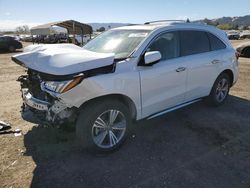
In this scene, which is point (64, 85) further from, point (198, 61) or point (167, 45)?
point (198, 61)

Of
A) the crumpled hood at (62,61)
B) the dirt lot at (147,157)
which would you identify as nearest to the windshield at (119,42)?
the crumpled hood at (62,61)

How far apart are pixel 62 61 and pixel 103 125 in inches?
41.6

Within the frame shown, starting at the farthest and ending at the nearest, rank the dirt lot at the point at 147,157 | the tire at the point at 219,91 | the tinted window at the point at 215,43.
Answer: the tire at the point at 219,91
the tinted window at the point at 215,43
the dirt lot at the point at 147,157

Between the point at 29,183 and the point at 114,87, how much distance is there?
158 centimetres

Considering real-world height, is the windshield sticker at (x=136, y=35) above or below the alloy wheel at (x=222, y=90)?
above

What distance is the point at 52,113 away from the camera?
141 inches

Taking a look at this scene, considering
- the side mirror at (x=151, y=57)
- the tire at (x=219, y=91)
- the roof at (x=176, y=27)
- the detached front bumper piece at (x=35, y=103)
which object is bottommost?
the tire at (x=219, y=91)

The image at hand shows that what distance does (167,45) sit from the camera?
4465mm

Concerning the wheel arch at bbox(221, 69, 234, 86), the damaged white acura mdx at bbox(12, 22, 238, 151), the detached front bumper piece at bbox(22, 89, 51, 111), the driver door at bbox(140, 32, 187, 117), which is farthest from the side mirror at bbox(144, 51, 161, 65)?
the wheel arch at bbox(221, 69, 234, 86)

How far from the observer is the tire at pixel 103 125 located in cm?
354

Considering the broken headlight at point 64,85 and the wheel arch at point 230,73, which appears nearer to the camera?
the broken headlight at point 64,85

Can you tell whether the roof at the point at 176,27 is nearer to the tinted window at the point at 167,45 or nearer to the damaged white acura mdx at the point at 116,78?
the damaged white acura mdx at the point at 116,78

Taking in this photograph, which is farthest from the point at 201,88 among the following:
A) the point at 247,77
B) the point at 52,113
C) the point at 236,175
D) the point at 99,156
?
the point at 247,77

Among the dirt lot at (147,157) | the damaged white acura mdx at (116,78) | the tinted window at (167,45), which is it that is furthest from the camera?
the tinted window at (167,45)
